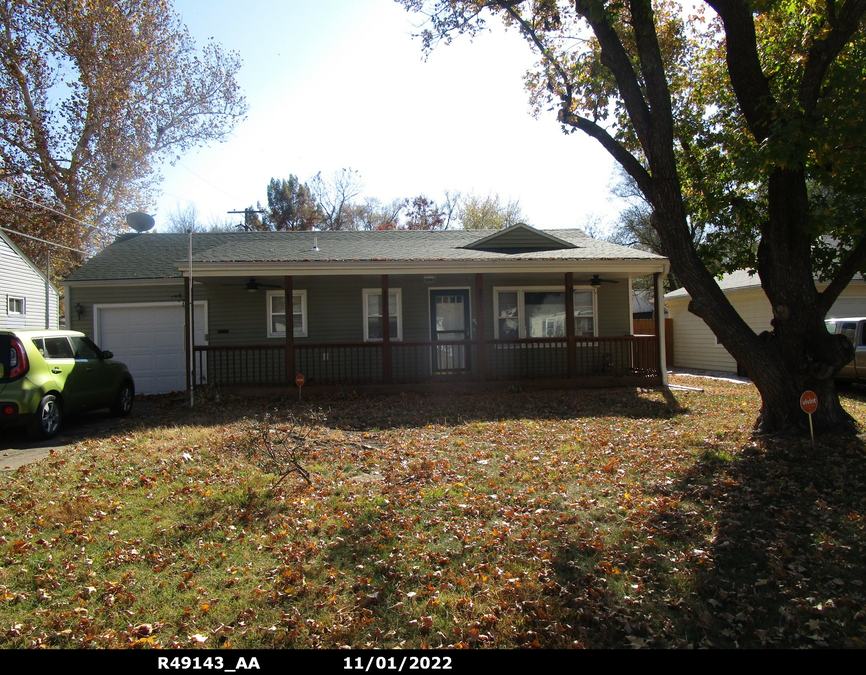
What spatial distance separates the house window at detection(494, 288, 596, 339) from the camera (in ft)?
47.7

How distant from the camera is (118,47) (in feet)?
71.7

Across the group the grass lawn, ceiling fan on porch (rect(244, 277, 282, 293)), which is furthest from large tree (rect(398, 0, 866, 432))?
ceiling fan on porch (rect(244, 277, 282, 293))

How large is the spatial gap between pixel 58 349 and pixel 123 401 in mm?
2110

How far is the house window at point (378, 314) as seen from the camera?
46.7 feet

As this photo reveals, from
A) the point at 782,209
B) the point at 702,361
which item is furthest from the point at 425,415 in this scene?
the point at 702,361

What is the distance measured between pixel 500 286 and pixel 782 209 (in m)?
7.46

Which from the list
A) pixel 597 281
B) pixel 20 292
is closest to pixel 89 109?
pixel 20 292

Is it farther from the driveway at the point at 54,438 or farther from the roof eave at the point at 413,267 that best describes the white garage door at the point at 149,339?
the driveway at the point at 54,438

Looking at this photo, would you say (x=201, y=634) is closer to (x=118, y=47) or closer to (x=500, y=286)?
(x=500, y=286)

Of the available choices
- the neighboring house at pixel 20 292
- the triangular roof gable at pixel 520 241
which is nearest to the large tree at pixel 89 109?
the neighboring house at pixel 20 292

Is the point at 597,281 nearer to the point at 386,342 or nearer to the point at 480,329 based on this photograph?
the point at 480,329

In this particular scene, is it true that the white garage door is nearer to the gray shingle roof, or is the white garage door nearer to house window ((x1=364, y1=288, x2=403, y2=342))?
the gray shingle roof

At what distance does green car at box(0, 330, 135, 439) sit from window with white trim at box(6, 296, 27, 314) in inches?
419

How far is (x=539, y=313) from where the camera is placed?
1468 cm
